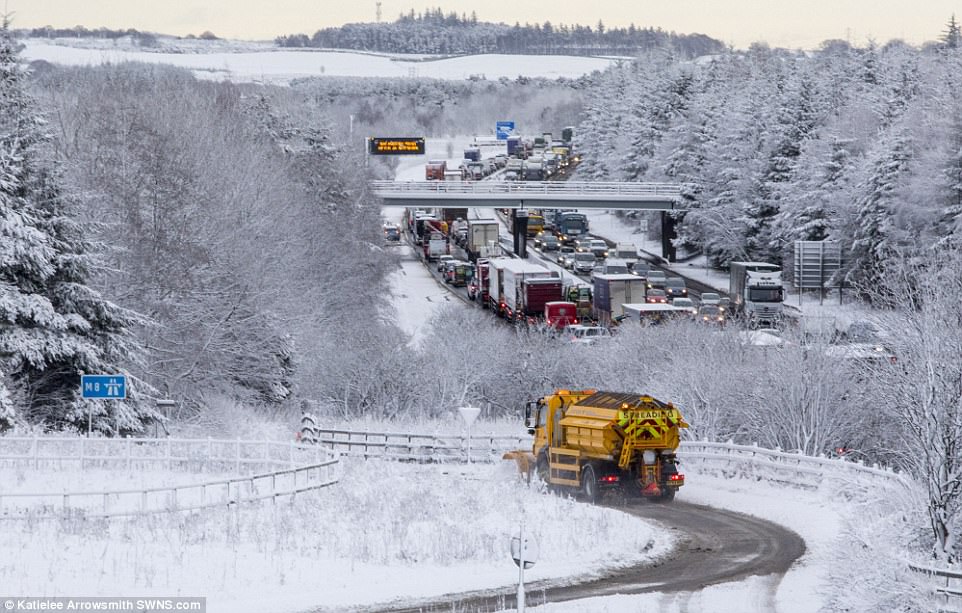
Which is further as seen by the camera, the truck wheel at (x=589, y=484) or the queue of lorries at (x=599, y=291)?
the queue of lorries at (x=599, y=291)

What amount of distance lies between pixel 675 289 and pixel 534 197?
2680cm

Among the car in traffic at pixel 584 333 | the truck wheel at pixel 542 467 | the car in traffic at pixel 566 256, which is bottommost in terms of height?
the car in traffic at pixel 566 256

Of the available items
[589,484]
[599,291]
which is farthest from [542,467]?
[599,291]

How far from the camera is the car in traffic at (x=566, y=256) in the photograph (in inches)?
4526

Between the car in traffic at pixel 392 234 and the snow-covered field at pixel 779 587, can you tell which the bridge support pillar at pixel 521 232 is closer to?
the car in traffic at pixel 392 234

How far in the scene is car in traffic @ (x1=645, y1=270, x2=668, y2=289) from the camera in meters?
95.8

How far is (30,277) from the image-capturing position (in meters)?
41.9

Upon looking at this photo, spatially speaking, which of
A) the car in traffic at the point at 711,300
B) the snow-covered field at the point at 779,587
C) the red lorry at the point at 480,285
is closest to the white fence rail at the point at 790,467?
the snow-covered field at the point at 779,587

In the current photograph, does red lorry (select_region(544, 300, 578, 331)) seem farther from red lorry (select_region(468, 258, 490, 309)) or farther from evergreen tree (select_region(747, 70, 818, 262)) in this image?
evergreen tree (select_region(747, 70, 818, 262))

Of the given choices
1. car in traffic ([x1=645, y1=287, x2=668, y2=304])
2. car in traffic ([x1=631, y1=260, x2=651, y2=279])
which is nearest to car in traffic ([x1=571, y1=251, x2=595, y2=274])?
car in traffic ([x1=631, y1=260, x2=651, y2=279])

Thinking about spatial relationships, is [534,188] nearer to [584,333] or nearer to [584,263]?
[584,263]

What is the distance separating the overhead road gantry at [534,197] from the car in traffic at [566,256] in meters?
3.25

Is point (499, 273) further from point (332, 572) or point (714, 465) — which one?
point (332, 572)

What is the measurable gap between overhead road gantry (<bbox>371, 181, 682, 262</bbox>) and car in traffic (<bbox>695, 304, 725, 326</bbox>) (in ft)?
121
